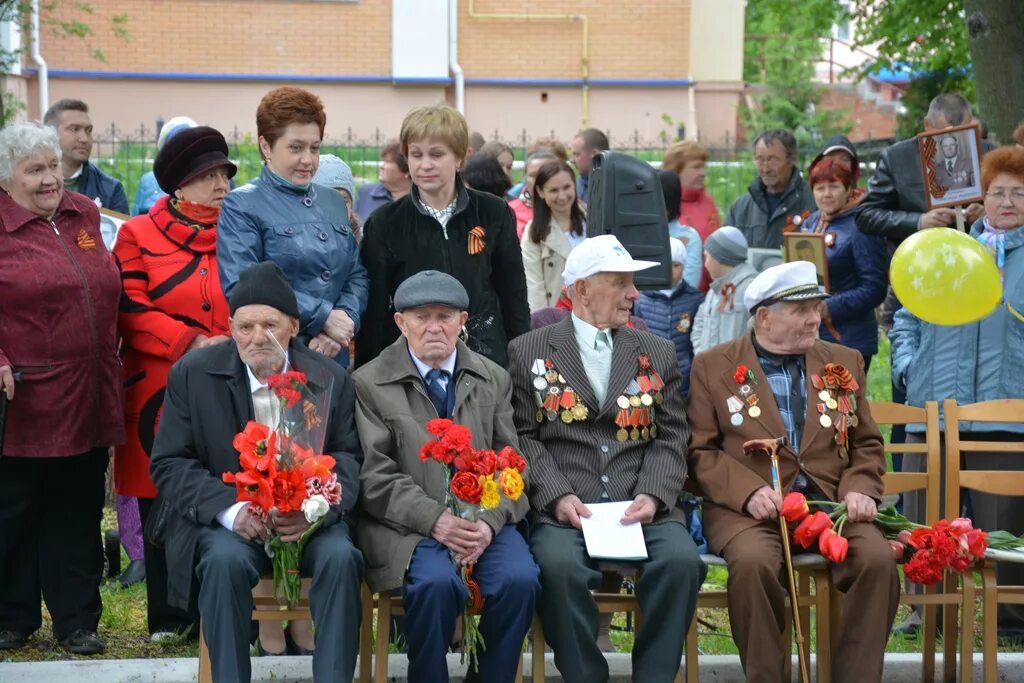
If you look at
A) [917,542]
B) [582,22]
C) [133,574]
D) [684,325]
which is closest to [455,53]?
[582,22]

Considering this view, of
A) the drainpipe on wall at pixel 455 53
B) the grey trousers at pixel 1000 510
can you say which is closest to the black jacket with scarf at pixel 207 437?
the grey trousers at pixel 1000 510

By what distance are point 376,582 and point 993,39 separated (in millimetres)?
6767

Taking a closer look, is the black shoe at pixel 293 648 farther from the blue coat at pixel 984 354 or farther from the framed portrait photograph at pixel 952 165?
the framed portrait photograph at pixel 952 165

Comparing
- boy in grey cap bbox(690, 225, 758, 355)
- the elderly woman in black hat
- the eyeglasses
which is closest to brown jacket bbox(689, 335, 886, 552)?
the eyeglasses

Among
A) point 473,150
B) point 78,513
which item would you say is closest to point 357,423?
point 78,513

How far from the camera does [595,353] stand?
5.71 metres

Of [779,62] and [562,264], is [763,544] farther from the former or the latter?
[779,62]

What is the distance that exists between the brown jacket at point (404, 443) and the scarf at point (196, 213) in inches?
41.8

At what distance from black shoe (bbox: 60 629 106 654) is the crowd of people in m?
0.01

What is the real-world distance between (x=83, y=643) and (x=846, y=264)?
4309 mm

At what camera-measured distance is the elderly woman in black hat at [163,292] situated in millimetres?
5840

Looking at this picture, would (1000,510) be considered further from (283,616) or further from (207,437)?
(207,437)

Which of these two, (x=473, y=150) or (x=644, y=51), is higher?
(x=644, y=51)

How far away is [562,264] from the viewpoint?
796 cm
